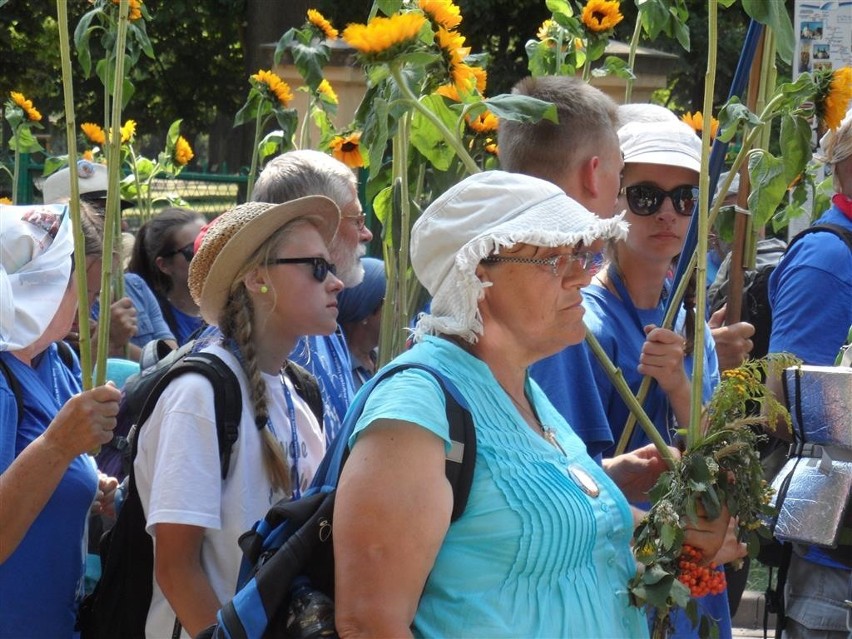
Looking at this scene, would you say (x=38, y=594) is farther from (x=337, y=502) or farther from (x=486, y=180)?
(x=486, y=180)

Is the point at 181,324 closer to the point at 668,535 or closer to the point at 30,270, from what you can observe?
the point at 30,270

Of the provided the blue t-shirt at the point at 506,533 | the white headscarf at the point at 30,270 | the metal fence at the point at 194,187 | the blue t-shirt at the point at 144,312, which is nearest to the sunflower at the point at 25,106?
the blue t-shirt at the point at 144,312

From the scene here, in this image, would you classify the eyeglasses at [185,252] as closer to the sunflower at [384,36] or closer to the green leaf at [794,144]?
the sunflower at [384,36]

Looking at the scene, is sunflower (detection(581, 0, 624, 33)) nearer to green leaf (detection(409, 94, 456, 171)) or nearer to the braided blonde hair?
green leaf (detection(409, 94, 456, 171))

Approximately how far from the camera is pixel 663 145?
Result: 3.08 meters

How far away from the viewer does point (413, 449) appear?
1932 mm

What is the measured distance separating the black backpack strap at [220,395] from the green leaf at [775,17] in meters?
1.31

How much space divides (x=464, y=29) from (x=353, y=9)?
144cm

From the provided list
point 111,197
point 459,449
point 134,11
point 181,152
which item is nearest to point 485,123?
point 134,11

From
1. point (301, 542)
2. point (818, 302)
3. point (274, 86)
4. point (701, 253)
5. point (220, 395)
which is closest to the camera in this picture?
point (301, 542)

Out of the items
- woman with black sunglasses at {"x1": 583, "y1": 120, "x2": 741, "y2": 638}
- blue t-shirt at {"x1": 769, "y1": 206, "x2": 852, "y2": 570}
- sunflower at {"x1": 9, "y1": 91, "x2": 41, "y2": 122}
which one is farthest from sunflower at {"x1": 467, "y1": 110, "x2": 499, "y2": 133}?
sunflower at {"x1": 9, "y1": 91, "x2": 41, "y2": 122}

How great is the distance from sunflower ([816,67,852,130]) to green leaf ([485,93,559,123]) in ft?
1.80

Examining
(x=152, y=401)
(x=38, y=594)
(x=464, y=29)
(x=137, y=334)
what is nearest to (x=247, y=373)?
(x=152, y=401)

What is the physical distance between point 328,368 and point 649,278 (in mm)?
1003
